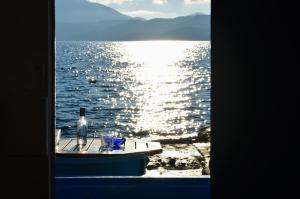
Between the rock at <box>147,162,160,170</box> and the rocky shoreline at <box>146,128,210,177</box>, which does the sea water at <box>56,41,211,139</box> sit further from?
the rock at <box>147,162,160,170</box>

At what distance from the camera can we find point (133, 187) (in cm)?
405

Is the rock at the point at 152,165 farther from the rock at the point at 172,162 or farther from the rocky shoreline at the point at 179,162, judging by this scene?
the rock at the point at 172,162

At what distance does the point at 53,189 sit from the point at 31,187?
9 cm

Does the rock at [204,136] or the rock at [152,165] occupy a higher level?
the rock at [204,136]

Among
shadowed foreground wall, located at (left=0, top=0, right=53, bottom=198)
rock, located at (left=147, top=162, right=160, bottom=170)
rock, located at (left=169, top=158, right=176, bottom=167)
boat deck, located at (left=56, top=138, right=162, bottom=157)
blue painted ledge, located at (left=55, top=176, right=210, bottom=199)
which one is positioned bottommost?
rock, located at (left=147, top=162, right=160, bottom=170)

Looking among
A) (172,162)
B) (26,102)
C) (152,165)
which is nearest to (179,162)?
(172,162)

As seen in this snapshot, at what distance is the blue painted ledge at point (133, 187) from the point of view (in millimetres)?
4055

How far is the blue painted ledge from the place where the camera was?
4.05 meters

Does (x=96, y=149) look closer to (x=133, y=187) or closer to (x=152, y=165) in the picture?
(x=133, y=187)

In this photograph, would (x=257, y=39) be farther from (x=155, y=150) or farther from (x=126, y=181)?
(x=155, y=150)

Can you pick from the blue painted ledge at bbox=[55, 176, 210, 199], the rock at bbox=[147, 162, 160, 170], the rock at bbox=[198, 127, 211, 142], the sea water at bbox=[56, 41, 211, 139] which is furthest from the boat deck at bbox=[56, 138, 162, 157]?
the sea water at bbox=[56, 41, 211, 139]

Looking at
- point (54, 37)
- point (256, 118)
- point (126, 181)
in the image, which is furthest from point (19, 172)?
point (126, 181)

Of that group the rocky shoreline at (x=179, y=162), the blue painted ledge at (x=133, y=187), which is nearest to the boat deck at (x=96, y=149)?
the blue painted ledge at (x=133, y=187)

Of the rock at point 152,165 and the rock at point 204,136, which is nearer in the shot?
the rock at point 152,165
